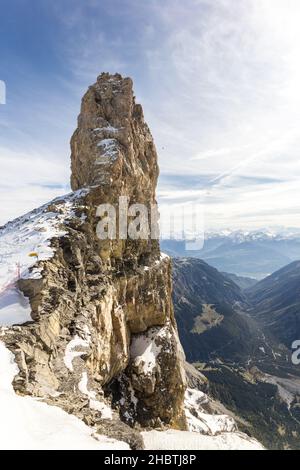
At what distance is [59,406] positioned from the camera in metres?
20.1

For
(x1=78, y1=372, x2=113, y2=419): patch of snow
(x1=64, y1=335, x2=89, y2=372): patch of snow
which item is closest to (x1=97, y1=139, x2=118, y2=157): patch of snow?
(x1=64, y1=335, x2=89, y2=372): patch of snow

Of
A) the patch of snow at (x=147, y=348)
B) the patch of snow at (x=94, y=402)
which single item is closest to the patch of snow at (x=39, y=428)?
the patch of snow at (x=94, y=402)

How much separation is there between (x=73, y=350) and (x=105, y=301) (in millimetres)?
13080

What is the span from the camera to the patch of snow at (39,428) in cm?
1411

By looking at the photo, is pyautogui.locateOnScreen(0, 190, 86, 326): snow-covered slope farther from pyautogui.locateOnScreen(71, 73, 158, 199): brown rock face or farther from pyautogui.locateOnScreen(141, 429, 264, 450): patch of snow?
pyautogui.locateOnScreen(141, 429, 264, 450): patch of snow

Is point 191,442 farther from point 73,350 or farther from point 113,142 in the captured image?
point 113,142

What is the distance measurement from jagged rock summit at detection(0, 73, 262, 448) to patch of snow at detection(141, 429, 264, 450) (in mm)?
979

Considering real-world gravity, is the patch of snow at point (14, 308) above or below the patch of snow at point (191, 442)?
above

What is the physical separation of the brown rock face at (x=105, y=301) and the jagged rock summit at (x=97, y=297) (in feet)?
0.51

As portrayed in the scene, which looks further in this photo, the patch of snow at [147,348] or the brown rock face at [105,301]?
the patch of snow at [147,348]

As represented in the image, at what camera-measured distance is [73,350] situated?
30266mm

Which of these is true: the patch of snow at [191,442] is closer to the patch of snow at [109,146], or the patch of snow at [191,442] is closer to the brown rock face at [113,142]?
the brown rock face at [113,142]

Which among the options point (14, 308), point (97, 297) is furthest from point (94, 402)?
point (97, 297)
